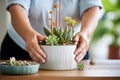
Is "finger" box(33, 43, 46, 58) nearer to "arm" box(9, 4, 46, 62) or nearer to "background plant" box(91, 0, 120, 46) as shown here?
"arm" box(9, 4, 46, 62)

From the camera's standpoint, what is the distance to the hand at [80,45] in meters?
1.02

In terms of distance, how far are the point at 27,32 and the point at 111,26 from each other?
299 cm

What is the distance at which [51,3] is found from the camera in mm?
1208

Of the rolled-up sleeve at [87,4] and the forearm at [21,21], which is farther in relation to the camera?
the rolled-up sleeve at [87,4]

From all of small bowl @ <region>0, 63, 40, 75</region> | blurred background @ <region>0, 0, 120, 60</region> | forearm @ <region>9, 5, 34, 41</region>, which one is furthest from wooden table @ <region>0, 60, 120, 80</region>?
blurred background @ <region>0, 0, 120, 60</region>

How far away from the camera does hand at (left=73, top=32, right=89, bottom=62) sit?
1016mm

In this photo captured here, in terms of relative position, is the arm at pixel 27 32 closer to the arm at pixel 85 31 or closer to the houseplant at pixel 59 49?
the houseplant at pixel 59 49

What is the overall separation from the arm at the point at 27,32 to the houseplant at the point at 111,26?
278 cm

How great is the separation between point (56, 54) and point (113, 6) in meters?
3.07

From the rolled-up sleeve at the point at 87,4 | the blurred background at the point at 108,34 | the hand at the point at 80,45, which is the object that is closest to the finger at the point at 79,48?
the hand at the point at 80,45

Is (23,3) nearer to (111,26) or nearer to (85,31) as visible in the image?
(85,31)

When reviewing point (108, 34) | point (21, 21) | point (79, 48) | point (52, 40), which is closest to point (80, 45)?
point (79, 48)

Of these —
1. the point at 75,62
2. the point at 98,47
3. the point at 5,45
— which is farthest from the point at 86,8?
the point at 98,47

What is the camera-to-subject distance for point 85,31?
1.11 metres
